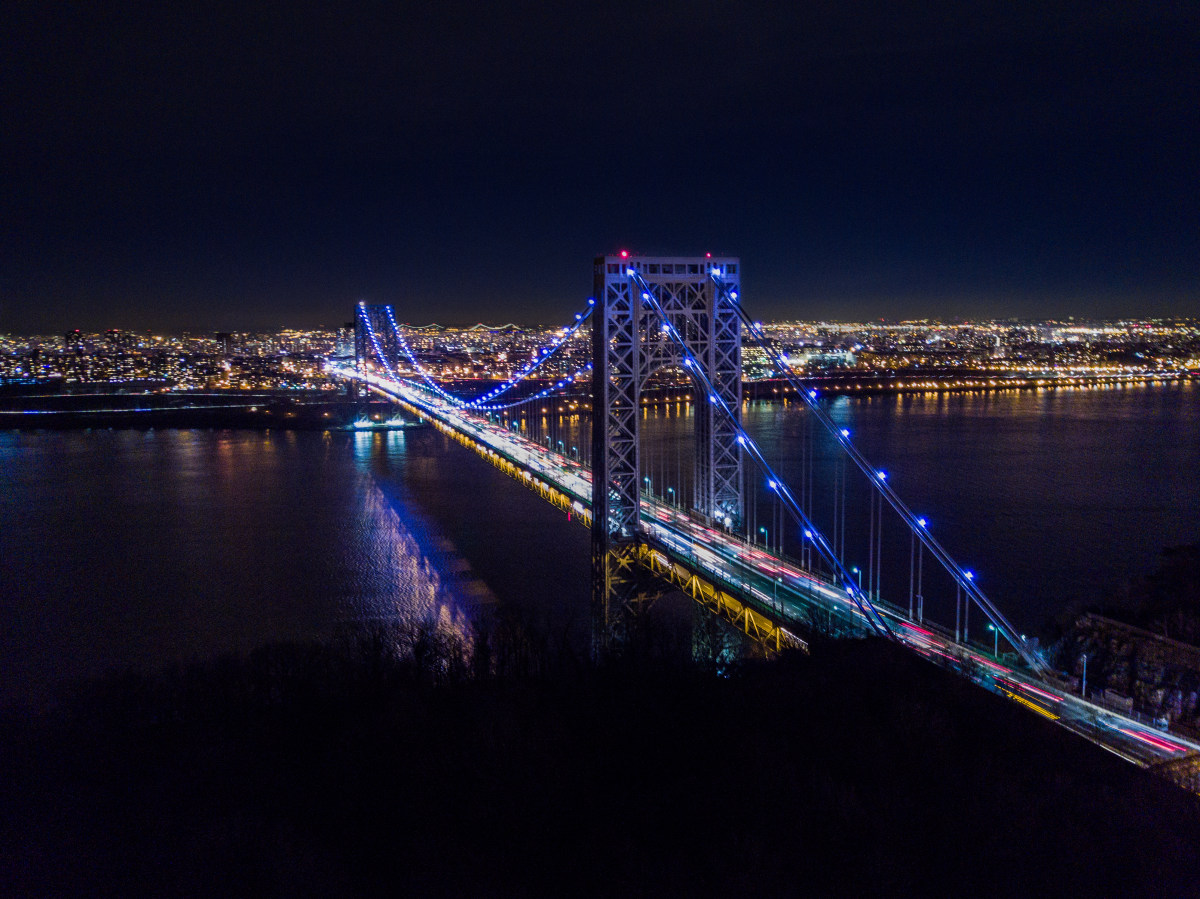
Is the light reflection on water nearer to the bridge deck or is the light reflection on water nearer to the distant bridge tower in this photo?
the bridge deck

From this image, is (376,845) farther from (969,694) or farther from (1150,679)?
(1150,679)

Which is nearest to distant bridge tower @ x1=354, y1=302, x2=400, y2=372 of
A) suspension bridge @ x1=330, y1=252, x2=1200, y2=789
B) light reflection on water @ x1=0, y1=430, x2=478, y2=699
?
light reflection on water @ x1=0, y1=430, x2=478, y2=699

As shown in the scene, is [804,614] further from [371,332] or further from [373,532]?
[371,332]

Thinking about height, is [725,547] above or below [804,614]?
above

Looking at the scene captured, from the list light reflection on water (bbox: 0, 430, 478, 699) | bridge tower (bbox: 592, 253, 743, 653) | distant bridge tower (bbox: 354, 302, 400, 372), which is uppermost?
distant bridge tower (bbox: 354, 302, 400, 372)

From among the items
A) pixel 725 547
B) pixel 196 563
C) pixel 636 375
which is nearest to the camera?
pixel 725 547

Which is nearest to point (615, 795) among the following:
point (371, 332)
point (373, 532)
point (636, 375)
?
point (636, 375)

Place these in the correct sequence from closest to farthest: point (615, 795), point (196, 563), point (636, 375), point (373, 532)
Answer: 1. point (615, 795)
2. point (636, 375)
3. point (196, 563)
4. point (373, 532)
